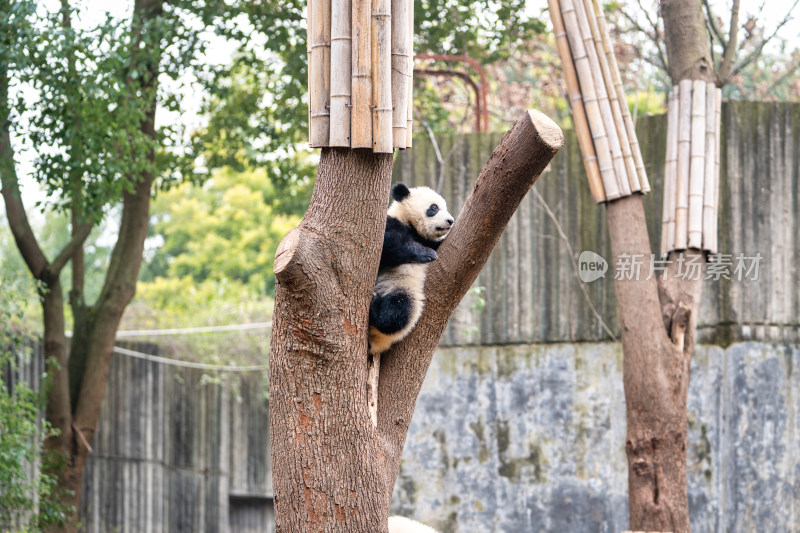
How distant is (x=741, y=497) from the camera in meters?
6.06

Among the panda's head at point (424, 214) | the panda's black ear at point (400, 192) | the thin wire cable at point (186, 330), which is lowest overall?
the thin wire cable at point (186, 330)

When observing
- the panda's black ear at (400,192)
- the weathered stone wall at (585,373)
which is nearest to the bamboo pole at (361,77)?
the panda's black ear at (400,192)

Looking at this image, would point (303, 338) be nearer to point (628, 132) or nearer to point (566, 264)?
point (628, 132)

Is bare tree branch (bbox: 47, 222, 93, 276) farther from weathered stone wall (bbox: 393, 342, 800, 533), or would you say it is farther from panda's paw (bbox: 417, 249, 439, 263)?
panda's paw (bbox: 417, 249, 439, 263)

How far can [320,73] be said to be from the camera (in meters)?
2.82

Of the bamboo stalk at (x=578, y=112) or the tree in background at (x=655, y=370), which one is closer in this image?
the tree in background at (x=655, y=370)

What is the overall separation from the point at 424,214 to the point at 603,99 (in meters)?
1.48

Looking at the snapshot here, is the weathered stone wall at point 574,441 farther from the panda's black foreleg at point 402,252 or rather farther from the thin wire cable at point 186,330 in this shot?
the thin wire cable at point 186,330

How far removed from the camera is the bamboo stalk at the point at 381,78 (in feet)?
9.10

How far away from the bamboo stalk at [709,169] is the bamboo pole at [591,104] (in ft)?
1.87

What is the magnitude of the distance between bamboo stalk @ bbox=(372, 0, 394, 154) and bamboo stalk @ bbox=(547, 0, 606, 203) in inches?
98.5

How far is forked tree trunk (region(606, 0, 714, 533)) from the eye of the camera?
4.76m

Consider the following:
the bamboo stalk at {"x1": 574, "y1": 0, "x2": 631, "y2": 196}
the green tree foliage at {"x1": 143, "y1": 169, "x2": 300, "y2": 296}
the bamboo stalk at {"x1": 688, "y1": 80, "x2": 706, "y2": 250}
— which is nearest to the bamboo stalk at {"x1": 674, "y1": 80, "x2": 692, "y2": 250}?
the bamboo stalk at {"x1": 688, "y1": 80, "x2": 706, "y2": 250}

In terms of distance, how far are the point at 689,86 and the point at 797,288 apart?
6.37 ft
